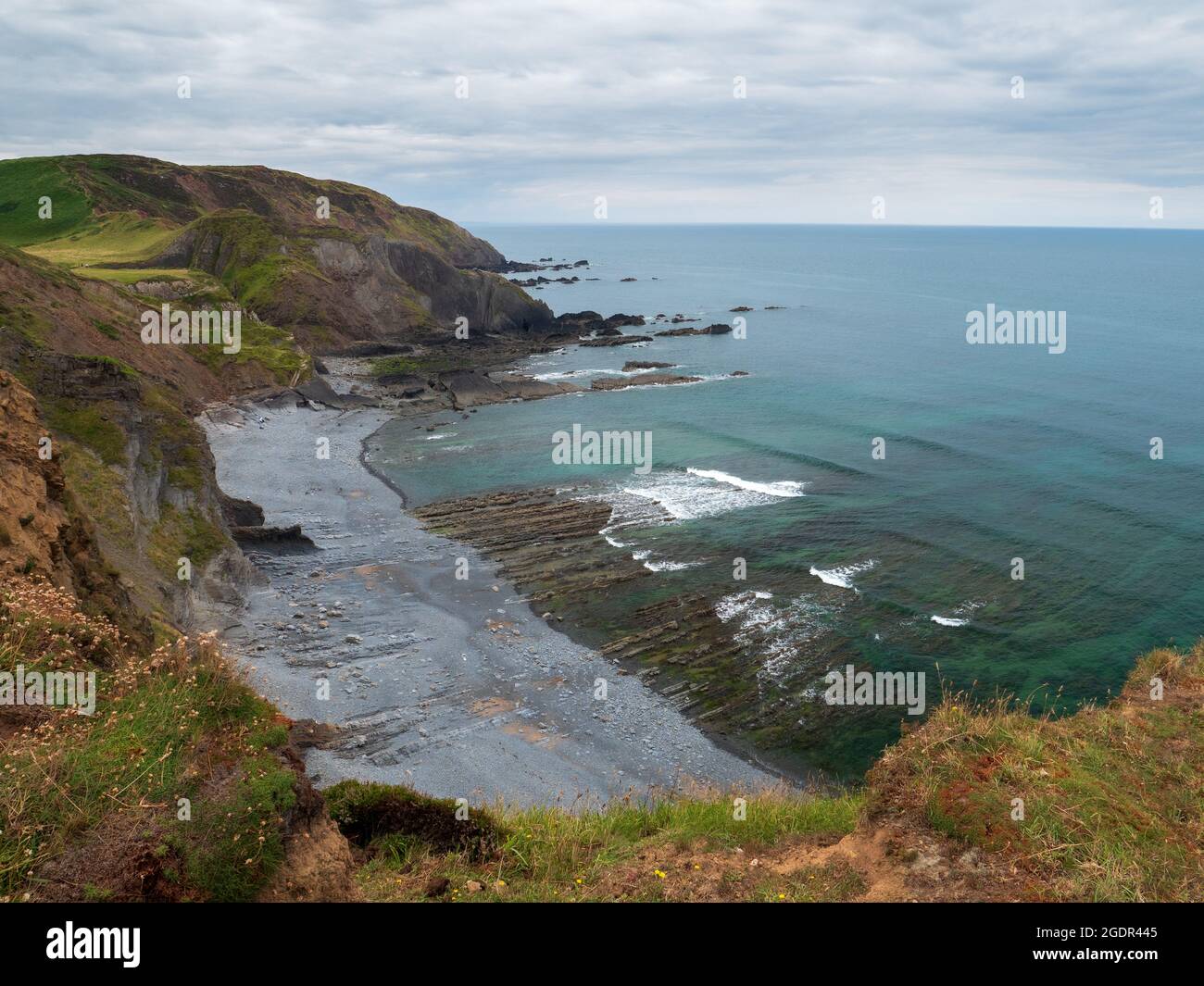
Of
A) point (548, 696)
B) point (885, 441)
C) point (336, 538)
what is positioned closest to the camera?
point (548, 696)

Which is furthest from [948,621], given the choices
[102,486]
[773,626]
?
[102,486]

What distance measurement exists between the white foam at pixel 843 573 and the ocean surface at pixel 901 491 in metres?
0.12

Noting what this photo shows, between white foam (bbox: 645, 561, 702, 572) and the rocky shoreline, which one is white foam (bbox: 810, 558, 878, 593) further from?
the rocky shoreline

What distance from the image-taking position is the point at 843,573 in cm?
3509

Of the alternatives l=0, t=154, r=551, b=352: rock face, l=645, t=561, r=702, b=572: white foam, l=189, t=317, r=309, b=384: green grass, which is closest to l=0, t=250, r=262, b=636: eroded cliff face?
A: l=645, t=561, r=702, b=572: white foam

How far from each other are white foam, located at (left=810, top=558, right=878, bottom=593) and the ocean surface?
0.12 m

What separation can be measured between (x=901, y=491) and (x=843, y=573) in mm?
12551

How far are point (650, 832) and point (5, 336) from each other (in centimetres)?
3503

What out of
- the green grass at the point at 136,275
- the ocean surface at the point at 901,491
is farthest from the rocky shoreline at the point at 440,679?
the green grass at the point at 136,275

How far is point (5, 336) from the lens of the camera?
33219 mm

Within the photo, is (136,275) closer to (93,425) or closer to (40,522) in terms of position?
(93,425)

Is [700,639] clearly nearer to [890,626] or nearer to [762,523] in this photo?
[890,626]

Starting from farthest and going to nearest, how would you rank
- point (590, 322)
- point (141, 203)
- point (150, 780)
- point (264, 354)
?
point (141, 203)
point (590, 322)
point (264, 354)
point (150, 780)
